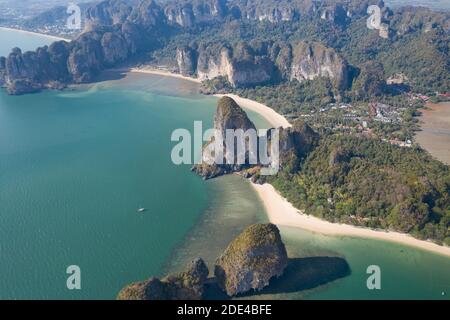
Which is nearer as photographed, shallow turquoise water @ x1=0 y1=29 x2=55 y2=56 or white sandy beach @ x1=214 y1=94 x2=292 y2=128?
white sandy beach @ x1=214 y1=94 x2=292 y2=128

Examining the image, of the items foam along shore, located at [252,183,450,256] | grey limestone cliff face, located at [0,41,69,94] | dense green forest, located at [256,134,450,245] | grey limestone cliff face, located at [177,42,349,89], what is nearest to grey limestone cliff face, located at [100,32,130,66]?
grey limestone cliff face, located at [0,41,69,94]

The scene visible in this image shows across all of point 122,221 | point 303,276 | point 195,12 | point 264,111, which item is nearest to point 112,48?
point 195,12

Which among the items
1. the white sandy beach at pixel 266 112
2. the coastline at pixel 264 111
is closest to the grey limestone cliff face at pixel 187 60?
the coastline at pixel 264 111

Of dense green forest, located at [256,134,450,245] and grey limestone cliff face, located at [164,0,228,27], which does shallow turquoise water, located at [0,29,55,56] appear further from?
dense green forest, located at [256,134,450,245]

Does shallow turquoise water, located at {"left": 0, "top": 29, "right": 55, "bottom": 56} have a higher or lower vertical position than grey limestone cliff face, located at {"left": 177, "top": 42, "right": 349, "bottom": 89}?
higher

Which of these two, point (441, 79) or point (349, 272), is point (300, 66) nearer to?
point (441, 79)

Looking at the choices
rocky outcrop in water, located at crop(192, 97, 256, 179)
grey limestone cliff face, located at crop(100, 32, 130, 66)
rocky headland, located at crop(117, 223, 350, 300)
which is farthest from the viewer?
grey limestone cliff face, located at crop(100, 32, 130, 66)

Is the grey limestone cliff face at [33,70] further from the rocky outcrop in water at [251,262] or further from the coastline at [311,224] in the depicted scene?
the rocky outcrop in water at [251,262]

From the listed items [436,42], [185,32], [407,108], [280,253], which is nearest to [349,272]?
[280,253]
